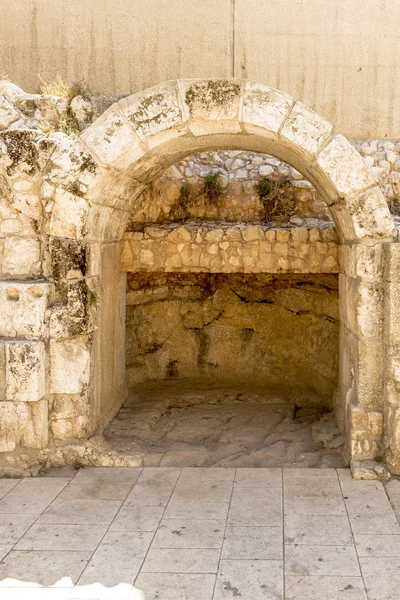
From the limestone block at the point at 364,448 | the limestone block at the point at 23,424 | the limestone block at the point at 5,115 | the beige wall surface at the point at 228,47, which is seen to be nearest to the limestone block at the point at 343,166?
the limestone block at the point at 364,448

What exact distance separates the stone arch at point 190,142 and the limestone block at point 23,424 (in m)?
0.23

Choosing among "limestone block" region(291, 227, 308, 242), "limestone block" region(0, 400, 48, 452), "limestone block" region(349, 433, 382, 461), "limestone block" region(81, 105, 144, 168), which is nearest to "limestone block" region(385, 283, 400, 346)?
"limestone block" region(349, 433, 382, 461)

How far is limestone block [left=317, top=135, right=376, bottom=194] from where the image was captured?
5.01 meters

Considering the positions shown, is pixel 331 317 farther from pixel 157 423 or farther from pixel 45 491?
pixel 45 491

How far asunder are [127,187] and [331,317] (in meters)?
3.34

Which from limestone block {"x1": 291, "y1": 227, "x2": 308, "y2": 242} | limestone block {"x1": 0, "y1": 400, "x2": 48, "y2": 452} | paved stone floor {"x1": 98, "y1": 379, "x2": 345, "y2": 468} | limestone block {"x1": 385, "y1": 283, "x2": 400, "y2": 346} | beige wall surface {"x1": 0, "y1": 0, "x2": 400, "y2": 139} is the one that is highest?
beige wall surface {"x1": 0, "y1": 0, "x2": 400, "y2": 139}

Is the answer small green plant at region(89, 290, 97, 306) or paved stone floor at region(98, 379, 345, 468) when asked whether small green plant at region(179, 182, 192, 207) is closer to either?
small green plant at region(89, 290, 97, 306)

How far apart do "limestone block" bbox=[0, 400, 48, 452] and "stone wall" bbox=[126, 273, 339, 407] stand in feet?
9.53

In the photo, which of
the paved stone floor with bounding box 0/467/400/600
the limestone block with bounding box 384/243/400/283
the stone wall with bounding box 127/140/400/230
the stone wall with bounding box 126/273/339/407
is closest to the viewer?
the paved stone floor with bounding box 0/467/400/600

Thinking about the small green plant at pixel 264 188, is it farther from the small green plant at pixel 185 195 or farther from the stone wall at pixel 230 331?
the stone wall at pixel 230 331

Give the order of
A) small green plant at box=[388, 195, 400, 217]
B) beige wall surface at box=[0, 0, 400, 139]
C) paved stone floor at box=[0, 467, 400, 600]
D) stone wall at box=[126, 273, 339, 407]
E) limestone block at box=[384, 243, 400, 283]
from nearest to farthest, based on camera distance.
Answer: paved stone floor at box=[0, 467, 400, 600] < limestone block at box=[384, 243, 400, 283] < small green plant at box=[388, 195, 400, 217] < stone wall at box=[126, 273, 339, 407] < beige wall surface at box=[0, 0, 400, 139]

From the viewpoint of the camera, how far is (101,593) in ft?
11.2

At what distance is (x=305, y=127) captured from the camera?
4980 millimetres

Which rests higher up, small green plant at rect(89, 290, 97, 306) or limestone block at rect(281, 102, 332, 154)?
limestone block at rect(281, 102, 332, 154)
